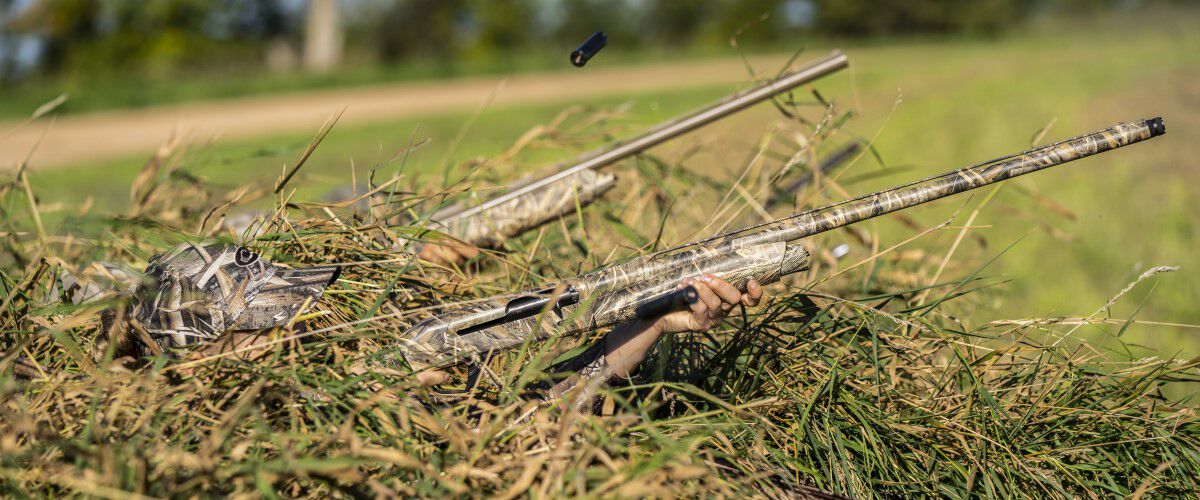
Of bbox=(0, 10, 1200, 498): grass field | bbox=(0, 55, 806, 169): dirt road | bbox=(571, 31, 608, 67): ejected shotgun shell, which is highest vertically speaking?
bbox=(571, 31, 608, 67): ejected shotgun shell

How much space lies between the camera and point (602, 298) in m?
2.37

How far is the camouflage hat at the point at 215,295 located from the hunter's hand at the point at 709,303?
1011 millimetres

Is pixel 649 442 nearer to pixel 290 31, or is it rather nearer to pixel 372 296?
pixel 372 296

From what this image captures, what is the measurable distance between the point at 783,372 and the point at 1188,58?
2096 centimetres

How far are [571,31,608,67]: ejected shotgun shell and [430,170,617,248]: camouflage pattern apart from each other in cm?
64

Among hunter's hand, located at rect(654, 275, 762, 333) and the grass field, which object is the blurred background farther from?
hunter's hand, located at rect(654, 275, 762, 333)

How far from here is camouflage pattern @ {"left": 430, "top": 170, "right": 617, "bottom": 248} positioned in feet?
11.1

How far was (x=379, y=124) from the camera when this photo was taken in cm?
2197

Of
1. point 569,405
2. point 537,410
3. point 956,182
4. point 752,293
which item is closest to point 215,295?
point 537,410

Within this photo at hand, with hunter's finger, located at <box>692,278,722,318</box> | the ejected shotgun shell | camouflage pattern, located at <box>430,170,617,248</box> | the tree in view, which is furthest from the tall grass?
the tree

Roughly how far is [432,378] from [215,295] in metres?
0.63

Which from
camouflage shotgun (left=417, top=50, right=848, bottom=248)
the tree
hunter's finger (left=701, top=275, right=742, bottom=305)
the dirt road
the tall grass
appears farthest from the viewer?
the tree

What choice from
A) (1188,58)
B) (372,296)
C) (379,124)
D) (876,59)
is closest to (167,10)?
(379,124)

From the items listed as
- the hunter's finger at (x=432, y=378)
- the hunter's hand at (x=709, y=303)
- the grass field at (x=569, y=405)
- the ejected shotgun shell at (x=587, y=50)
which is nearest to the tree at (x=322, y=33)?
the grass field at (x=569, y=405)
